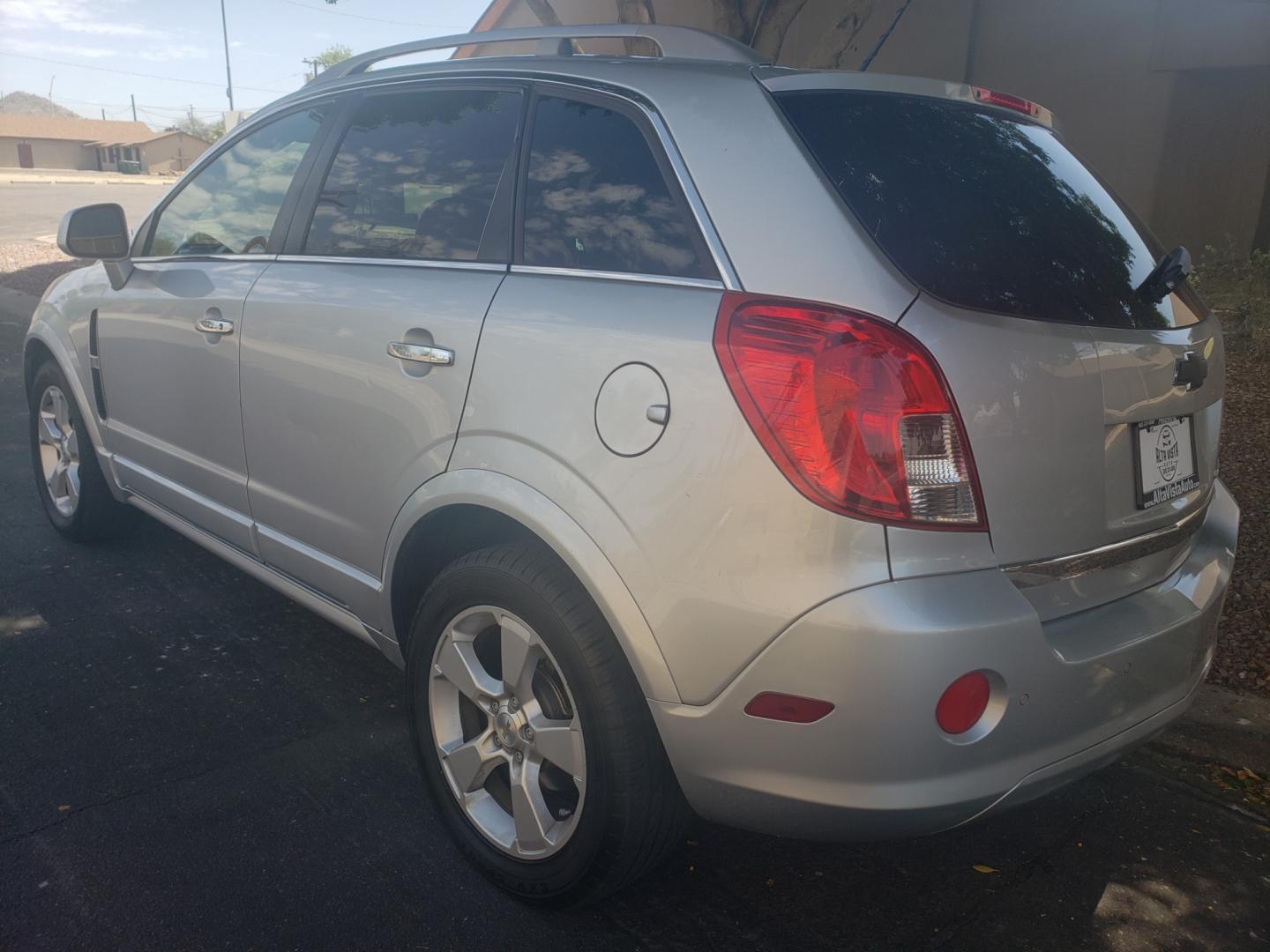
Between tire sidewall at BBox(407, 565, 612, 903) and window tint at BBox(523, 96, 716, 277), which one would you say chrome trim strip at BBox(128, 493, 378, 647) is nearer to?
tire sidewall at BBox(407, 565, 612, 903)

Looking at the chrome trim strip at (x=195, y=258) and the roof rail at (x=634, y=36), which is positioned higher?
the roof rail at (x=634, y=36)

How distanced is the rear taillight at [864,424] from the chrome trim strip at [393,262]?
36.6 inches

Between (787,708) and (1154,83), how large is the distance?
10.4m

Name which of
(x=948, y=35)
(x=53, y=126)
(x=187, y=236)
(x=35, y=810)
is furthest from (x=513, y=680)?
(x=53, y=126)

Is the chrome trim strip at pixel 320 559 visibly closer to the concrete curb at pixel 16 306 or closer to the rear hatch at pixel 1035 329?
the rear hatch at pixel 1035 329

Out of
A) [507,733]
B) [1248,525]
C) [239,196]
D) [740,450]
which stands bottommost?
[1248,525]

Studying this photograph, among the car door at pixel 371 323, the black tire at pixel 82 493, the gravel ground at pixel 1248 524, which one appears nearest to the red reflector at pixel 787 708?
the car door at pixel 371 323

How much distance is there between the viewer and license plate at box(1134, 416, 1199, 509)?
2.23 meters

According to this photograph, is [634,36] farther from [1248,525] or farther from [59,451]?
[1248,525]

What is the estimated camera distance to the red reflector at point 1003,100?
2574mm

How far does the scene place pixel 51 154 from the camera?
75500mm

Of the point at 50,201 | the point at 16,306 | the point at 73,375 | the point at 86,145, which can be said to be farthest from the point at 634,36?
the point at 86,145

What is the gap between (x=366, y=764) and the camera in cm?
312

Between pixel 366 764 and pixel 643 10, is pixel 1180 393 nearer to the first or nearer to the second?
pixel 366 764
